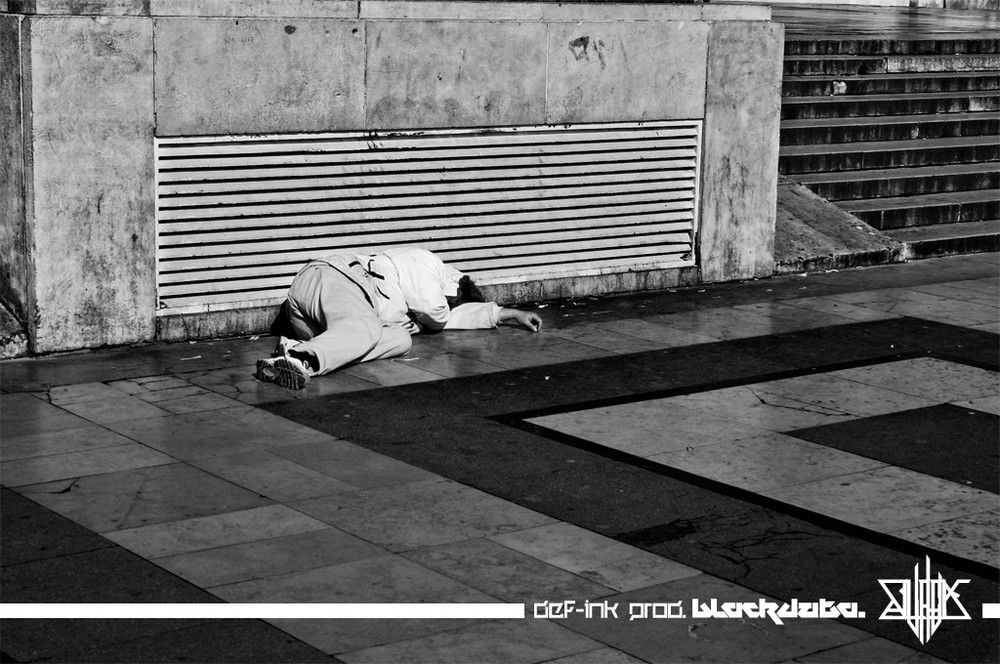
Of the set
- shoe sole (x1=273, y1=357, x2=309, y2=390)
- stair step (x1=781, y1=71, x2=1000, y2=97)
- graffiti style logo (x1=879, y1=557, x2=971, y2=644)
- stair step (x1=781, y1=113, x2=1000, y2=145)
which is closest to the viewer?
graffiti style logo (x1=879, y1=557, x2=971, y2=644)

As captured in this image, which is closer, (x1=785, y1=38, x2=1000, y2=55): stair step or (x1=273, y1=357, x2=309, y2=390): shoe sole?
(x1=273, y1=357, x2=309, y2=390): shoe sole

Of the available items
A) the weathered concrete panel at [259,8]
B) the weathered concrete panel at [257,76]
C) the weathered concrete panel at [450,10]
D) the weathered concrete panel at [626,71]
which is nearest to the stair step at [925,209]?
the weathered concrete panel at [626,71]

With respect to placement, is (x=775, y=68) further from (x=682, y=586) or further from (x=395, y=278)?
(x=682, y=586)

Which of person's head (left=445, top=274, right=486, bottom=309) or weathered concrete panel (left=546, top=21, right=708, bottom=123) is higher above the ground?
weathered concrete panel (left=546, top=21, right=708, bottom=123)

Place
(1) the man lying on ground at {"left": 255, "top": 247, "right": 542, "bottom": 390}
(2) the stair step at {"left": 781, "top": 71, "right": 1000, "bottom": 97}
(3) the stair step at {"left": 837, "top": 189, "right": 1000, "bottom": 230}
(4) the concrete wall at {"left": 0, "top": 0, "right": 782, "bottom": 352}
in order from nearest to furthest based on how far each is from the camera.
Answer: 1. (1) the man lying on ground at {"left": 255, "top": 247, "right": 542, "bottom": 390}
2. (4) the concrete wall at {"left": 0, "top": 0, "right": 782, "bottom": 352}
3. (3) the stair step at {"left": 837, "top": 189, "right": 1000, "bottom": 230}
4. (2) the stair step at {"left": 781, "top": 71, "right": 1000, "bottom": 97}

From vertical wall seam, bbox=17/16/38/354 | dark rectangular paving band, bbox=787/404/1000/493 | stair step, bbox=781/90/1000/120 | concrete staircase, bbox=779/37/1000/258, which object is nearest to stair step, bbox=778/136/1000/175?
concrete staircase, bbox=779/37/1000/258

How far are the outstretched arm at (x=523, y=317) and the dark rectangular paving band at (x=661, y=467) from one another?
2.59 feet

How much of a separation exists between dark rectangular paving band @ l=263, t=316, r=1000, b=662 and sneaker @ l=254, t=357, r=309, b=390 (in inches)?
8.5

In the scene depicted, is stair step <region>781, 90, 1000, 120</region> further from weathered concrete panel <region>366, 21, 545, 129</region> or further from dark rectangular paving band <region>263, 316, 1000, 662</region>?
dark rectangular paving band <region>263, 316, 1000, 662</region>

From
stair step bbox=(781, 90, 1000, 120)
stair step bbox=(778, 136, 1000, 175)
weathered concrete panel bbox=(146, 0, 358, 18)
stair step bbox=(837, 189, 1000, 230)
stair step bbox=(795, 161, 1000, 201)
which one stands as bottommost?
stair step bbox=(837, 189, 1000, 230)

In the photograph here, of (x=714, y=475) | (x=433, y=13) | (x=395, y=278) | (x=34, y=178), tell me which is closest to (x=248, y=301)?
(x=395, y=278)

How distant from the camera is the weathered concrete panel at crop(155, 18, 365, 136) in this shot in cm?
875

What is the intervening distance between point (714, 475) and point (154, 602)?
108 inches

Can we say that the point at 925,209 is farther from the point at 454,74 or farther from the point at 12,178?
the point at 12,178
